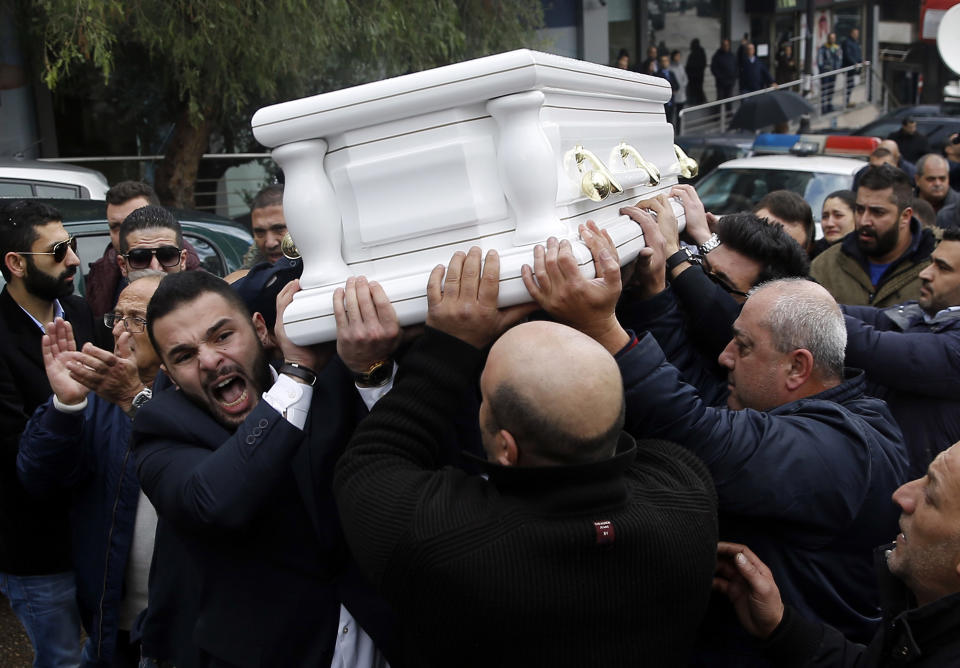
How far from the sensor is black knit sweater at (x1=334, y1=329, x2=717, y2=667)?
1580 millimetres

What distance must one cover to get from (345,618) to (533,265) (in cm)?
90

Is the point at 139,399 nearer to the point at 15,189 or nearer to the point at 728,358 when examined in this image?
the point at 728,358

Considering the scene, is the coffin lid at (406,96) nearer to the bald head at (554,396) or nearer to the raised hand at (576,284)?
the raised hand at (576,284)

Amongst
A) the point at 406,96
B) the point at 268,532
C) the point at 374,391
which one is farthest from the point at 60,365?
the point at 406,96

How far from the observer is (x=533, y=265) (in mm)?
1785

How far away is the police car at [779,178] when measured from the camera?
8281mm

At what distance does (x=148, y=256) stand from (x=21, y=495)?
1.22 metres

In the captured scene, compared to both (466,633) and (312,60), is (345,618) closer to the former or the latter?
(466,633)

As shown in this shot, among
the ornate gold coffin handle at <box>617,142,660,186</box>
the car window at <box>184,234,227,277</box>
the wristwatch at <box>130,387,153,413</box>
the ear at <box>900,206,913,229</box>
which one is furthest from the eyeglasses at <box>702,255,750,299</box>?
the car window at <box>184,234,227,277</box>

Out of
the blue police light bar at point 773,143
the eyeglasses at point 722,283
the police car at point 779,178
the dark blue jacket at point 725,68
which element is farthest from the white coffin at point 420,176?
the dark blue jacket at point 725,68

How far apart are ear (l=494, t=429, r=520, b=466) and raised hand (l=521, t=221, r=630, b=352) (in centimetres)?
28

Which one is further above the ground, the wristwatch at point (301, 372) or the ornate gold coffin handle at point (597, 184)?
the ornate gold coffin handle at point (597, 184)

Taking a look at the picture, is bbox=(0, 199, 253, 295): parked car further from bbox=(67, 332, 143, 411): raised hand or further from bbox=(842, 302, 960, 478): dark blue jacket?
bbox=(842, 302, 960, 478): dark blue jacket

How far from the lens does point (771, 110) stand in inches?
510
